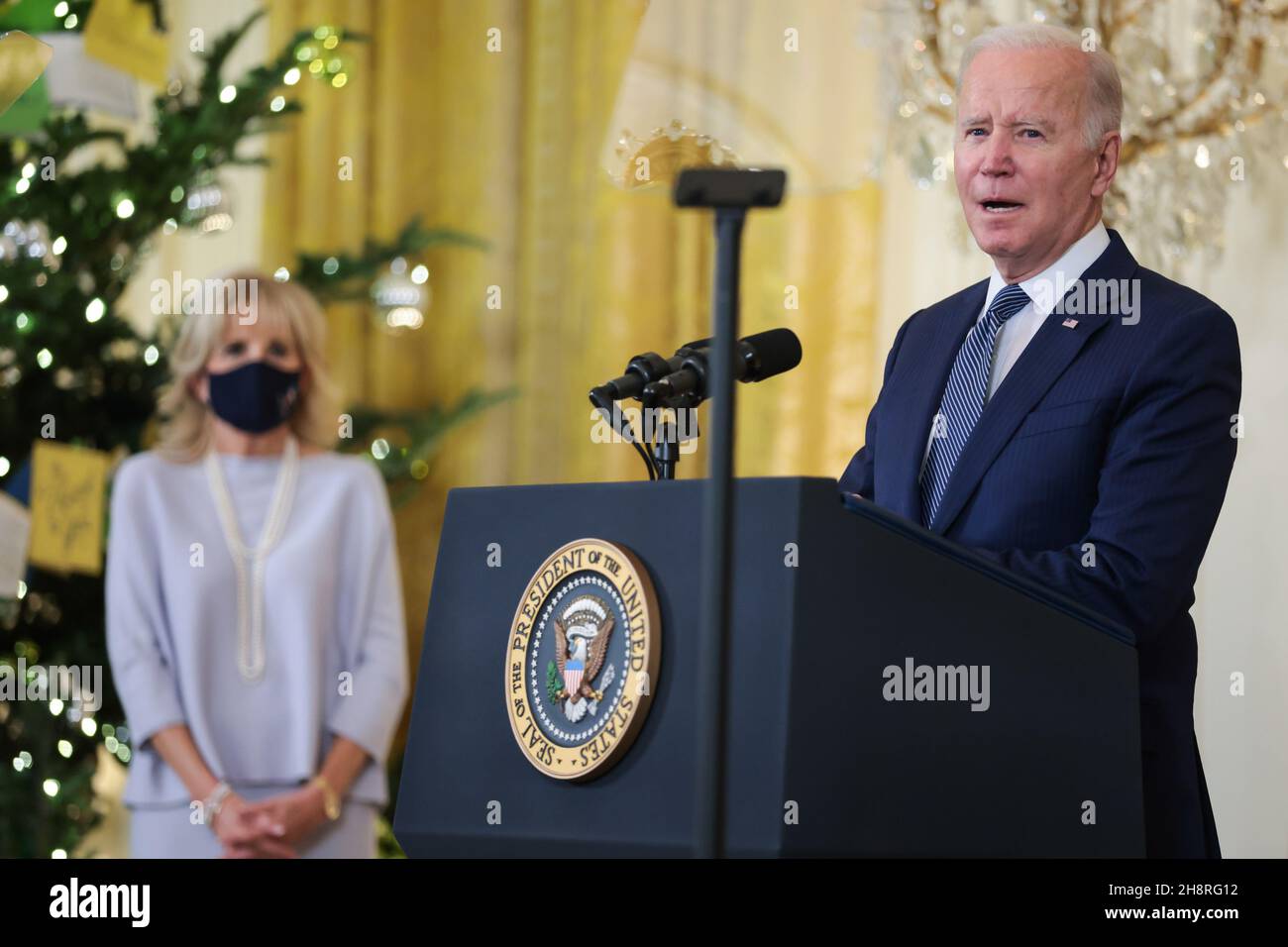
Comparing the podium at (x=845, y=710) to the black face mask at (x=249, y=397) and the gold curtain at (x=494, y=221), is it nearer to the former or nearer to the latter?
the black face mask at (x=249, y=397)

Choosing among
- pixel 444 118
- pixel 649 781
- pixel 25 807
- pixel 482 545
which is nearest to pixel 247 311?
pixel 25 807

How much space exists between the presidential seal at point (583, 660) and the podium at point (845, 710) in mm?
15

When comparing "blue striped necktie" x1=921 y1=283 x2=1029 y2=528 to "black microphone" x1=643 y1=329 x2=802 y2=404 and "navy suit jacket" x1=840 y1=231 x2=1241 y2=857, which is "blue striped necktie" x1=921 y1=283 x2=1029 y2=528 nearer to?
"navy suit jacket" x1=840 y1=231 x2=1241 y2=857

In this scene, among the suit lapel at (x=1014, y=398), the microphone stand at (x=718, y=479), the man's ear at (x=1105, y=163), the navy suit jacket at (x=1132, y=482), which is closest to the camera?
the microphone stand at (x=718, y=479)

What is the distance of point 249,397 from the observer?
140 inches

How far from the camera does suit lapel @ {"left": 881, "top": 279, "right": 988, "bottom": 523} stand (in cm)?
188

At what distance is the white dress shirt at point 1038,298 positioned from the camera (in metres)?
1.89

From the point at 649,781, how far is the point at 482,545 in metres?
0.37

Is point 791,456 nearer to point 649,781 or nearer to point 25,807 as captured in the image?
point 25,807

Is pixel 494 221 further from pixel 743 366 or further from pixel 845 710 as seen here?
pixel 845 710

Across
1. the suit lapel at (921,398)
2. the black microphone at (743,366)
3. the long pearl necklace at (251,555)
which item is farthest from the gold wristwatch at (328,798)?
the black microphone at (743,366)

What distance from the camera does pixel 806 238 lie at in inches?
185

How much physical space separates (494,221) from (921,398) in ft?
10.6
